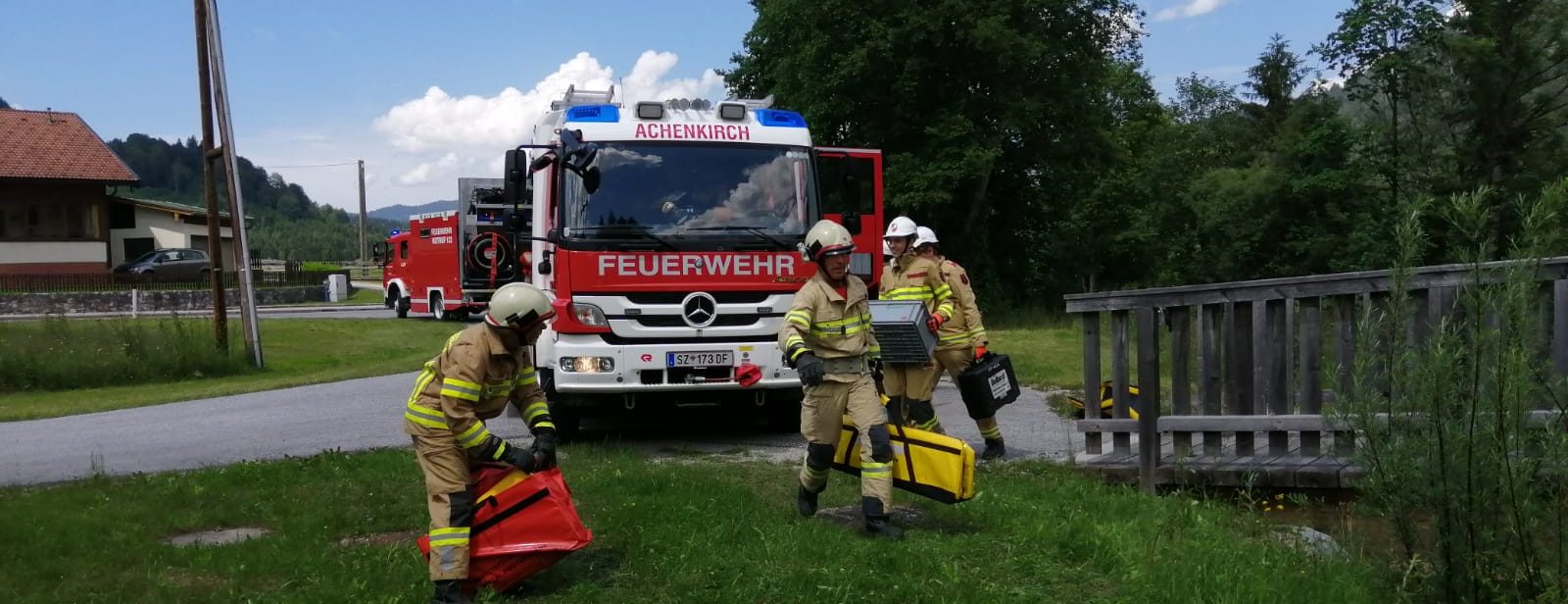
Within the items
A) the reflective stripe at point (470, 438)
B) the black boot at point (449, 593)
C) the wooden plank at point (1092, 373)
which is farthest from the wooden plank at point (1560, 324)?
the black boot at point (449, 593)

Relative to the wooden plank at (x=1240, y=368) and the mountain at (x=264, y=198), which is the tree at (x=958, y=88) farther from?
the mountain at (x=264, y=198)

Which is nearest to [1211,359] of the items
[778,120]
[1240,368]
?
[1240,368]

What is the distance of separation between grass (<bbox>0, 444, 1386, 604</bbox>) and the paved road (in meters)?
1.79

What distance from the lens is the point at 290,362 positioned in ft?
65.2

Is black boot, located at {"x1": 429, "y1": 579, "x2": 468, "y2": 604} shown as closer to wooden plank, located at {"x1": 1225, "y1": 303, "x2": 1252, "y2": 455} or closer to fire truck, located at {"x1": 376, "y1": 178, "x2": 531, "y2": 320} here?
wooden plank, located at {"x1": 1225, "y1": 303, "x2": 1252, "y2": 455}

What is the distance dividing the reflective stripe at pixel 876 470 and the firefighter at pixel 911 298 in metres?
2.04

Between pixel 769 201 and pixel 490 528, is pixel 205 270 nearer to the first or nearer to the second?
pixel 769 201

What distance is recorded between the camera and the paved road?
9383mm

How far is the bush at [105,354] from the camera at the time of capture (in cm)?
1656

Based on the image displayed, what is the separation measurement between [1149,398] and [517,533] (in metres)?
4.13

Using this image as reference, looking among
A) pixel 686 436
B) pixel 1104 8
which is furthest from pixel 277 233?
pixel 686 436

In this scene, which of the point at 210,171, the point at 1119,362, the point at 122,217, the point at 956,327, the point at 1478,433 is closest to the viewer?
the point at 1478,433

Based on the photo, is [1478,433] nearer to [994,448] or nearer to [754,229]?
[994,448]

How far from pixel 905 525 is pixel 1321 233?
Result: 3753 cm
